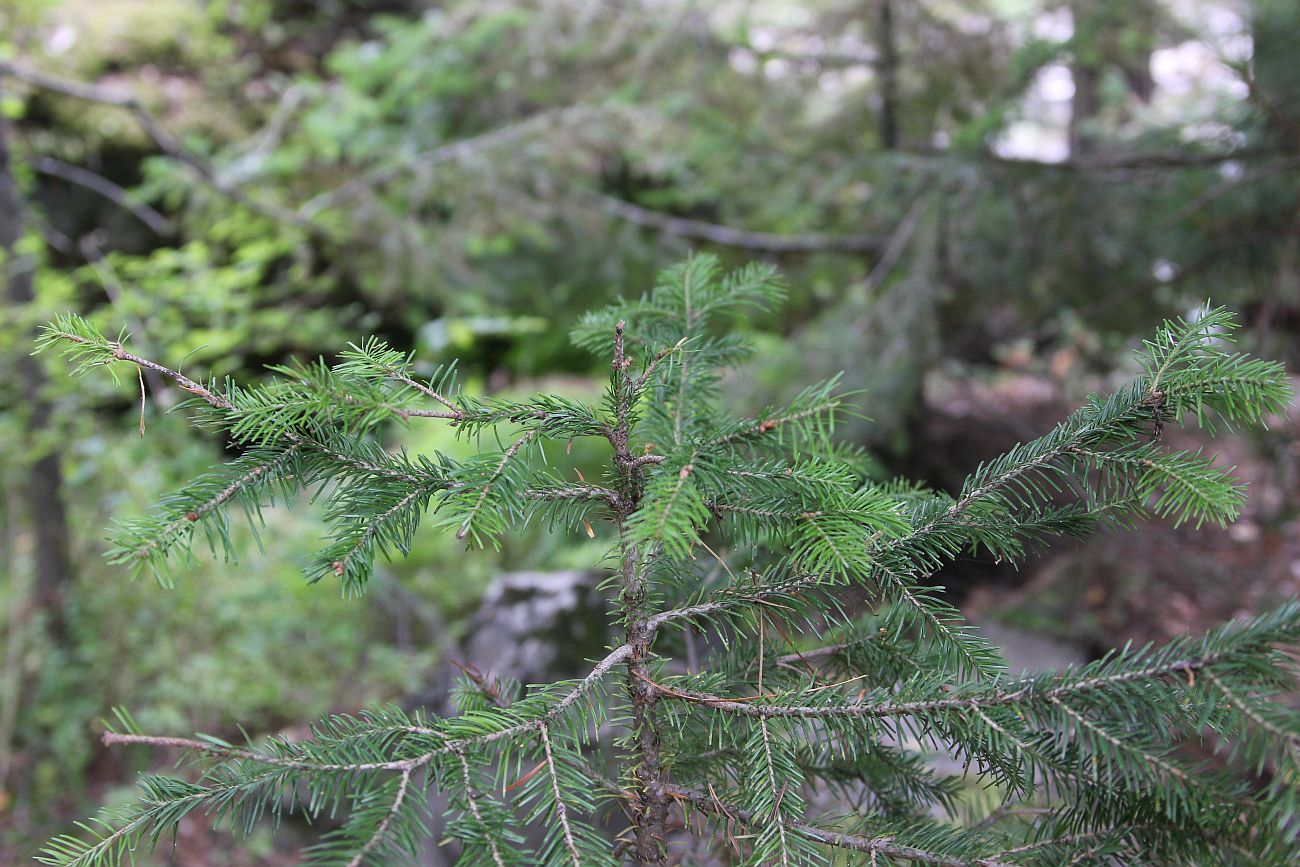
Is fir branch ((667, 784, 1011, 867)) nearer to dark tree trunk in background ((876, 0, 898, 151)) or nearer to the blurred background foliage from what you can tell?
the blurred background foliage

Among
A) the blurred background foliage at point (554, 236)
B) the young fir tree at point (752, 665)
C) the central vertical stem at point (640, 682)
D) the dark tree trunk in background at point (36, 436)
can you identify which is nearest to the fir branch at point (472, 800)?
the young fir tree at point (752, 665)

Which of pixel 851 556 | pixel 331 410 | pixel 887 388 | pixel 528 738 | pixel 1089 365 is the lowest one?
pixel 1089 365

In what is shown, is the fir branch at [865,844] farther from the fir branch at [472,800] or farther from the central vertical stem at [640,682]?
the fir branch at [472,800]

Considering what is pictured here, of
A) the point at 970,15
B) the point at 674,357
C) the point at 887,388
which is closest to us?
the point at 674,357

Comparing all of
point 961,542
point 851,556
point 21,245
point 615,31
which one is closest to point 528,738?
point 851,556

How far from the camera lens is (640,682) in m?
0.87

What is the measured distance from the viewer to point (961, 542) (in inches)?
34.2

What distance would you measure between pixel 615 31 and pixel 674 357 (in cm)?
427

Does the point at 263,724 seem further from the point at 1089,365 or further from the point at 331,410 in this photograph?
the point at 1089,365

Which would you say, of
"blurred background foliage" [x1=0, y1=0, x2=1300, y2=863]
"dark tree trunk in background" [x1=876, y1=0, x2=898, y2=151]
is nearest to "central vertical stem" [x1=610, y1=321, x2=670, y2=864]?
"blurred background foliage" [x1=0, y1=0, x2=1300, y2=863]

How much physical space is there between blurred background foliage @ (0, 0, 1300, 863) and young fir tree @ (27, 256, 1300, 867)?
6.40 feet

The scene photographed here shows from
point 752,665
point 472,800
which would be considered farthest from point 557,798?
point 752,665

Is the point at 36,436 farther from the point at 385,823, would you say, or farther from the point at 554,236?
the point at 385,823

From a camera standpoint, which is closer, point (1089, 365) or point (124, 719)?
point (124, 719)
